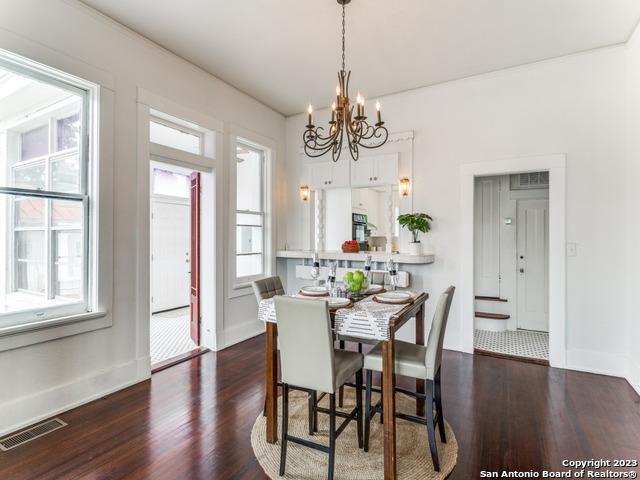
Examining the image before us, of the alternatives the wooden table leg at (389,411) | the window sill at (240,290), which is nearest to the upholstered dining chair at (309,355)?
the wooden table leg at (389,411)

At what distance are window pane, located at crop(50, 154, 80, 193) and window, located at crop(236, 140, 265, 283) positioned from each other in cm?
192

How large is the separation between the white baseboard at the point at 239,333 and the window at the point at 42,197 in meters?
1.60

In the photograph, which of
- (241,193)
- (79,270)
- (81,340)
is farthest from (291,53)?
(81,340)

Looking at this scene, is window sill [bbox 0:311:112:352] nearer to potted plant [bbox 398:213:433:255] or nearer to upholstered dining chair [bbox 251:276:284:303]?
upholstered dining chair [bbox 251:276:284:303]

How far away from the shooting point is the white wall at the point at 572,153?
3426mm

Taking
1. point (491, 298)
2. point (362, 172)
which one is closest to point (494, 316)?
point (491, 298)

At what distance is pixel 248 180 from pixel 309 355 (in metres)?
3.37

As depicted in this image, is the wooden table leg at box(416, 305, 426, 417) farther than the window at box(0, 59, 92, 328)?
Yes

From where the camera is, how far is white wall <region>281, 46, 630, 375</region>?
343cm

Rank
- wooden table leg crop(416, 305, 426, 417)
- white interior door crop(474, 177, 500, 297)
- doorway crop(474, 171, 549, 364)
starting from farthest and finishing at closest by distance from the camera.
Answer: white interior door crop(474, 177, 500, 297) < doorway crop(474, 171, 549, 364) < wooden table leg crop(416, 305, 426, 417)

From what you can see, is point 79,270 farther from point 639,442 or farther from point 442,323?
point 639,442

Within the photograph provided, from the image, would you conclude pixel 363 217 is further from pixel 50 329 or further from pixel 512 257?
pixel 50 329

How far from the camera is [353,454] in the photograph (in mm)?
2166

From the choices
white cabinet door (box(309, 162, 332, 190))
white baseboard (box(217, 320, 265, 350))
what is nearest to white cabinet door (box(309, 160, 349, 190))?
white cabinet door (box(309, 162, 332, 190))
